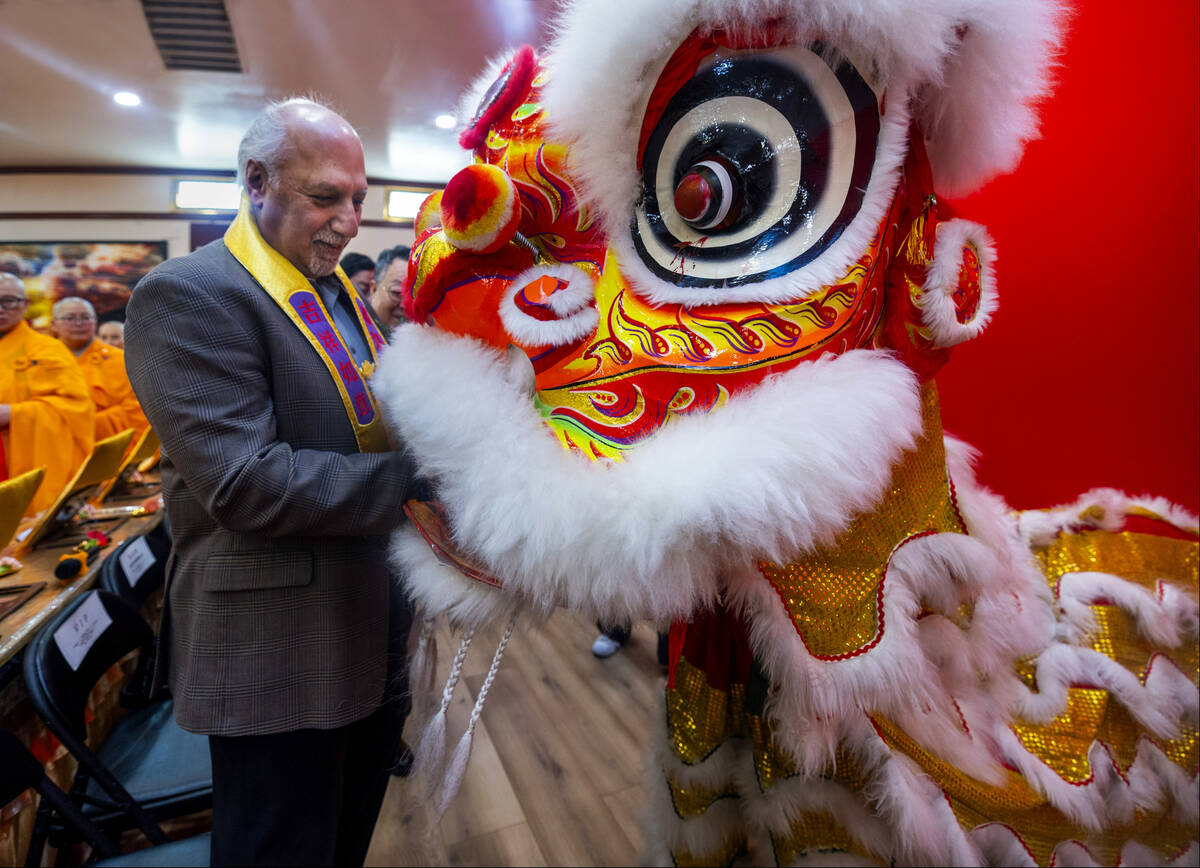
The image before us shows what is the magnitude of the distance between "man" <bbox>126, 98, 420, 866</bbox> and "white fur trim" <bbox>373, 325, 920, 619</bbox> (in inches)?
11.4

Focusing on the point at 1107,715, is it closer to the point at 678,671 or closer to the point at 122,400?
the point at 678,671

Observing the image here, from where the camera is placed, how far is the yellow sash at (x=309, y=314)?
87 centimetres

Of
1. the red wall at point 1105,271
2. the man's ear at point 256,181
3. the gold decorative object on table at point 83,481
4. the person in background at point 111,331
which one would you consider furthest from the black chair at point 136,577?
the red wall at point 1105,271

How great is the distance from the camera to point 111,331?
33.4 inches

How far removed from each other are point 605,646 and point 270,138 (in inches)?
77.2

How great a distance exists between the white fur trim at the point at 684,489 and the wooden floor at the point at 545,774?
712 mm

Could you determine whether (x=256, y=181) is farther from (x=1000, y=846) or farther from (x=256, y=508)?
(x=1000, y=846)

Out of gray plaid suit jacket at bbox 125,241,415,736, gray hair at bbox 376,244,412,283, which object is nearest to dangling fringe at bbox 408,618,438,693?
gray plaid suit jacket at bbox 125,241,415,736

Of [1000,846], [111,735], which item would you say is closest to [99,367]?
[111,735]

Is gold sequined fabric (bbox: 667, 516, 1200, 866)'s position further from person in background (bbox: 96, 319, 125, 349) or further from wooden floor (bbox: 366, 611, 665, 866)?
person in background (bbox: 96, 319, 125, 349)

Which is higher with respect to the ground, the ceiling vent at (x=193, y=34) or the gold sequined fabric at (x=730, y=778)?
the ceiling vent at (x=193, y=34)

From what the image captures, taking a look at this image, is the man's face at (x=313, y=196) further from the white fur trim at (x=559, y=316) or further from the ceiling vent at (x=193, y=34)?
the white fur trim at (x=559, y=316)

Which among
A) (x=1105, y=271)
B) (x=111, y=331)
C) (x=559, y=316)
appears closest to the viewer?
(x=559, y=316)

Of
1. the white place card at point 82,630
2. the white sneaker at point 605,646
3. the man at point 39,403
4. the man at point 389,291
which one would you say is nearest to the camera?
the man at point 39,403
